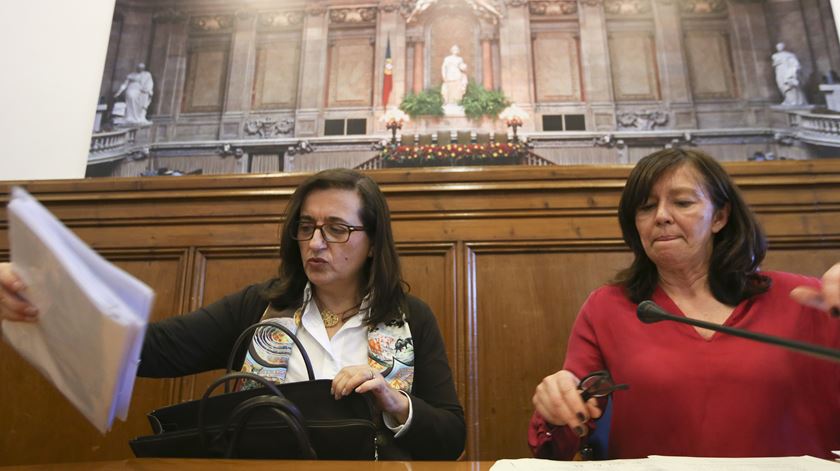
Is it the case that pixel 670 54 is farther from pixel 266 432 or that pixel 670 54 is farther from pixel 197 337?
pixel 266 432

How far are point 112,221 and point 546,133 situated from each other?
219cm

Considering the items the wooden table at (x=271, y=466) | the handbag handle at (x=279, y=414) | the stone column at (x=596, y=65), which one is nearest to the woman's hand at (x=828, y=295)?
the wooden table at (x=271, y=466)

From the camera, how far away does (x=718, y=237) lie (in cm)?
127

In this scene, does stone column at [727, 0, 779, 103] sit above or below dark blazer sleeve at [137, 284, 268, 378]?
above

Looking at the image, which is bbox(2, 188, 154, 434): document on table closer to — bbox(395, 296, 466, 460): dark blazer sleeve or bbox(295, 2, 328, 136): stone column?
bbox(395, 296, 466, 460): dark blazer sleeve

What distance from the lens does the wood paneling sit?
167 centimetres

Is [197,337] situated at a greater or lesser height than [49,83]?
lesser

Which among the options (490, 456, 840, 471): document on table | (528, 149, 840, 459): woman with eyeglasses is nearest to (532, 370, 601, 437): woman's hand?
(528, 149, 840, 459): woman with eyeglasses

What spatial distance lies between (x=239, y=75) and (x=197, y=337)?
2417mm

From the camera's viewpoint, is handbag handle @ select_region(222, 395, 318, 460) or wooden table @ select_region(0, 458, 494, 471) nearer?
wooden table @ select_region(0, 458, 494, 471)

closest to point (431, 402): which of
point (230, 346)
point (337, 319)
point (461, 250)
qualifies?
point (337, 319)

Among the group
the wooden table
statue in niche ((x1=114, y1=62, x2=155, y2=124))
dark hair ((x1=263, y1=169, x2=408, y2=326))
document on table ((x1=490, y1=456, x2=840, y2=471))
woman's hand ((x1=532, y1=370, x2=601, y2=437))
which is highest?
statue in niche ((x1=114, y1=62, x2=155, y2=124))

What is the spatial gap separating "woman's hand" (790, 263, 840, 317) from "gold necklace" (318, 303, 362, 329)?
0.89 metres

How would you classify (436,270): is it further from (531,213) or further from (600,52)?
(600,52)
